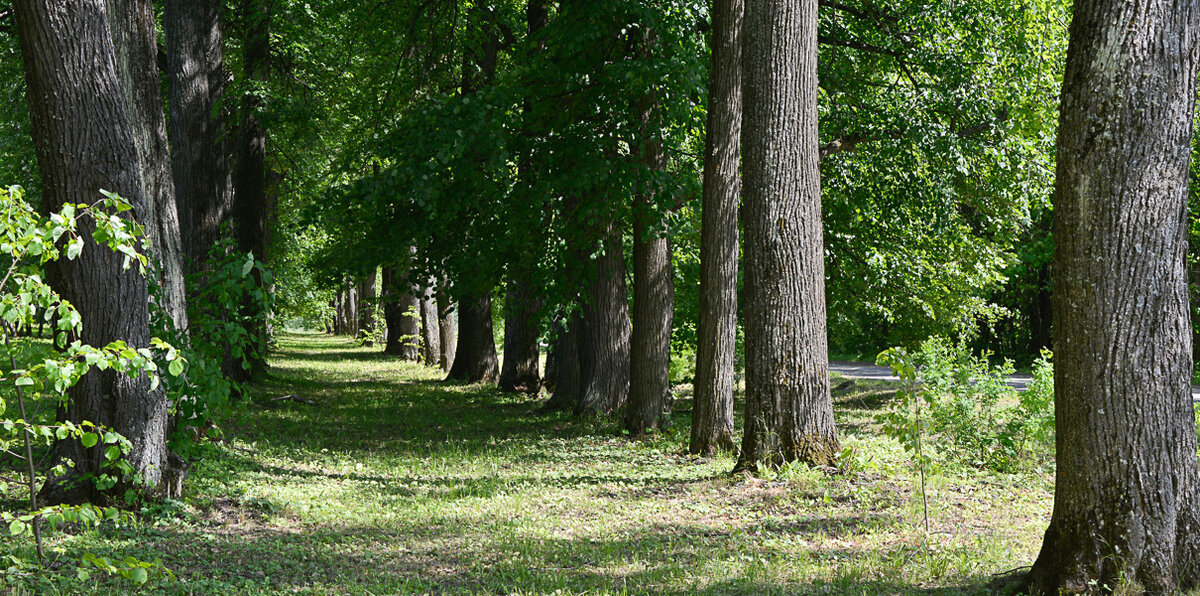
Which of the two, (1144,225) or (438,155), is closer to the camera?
(1144,225)

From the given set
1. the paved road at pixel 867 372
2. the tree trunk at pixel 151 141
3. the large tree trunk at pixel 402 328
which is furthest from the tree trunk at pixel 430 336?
the tree trunk at pixel 151 141

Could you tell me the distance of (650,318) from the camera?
11289mm

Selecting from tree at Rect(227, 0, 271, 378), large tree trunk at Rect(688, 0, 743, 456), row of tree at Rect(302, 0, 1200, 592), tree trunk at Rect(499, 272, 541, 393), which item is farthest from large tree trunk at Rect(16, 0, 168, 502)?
tree trunk at Rect(499, 272, 541, 393)

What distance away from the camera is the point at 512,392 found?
1752cm

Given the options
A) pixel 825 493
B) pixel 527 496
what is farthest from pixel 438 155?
pixel 825 493

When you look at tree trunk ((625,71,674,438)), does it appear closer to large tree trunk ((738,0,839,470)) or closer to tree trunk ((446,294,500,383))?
large tree trunk ((738,0,839,470))

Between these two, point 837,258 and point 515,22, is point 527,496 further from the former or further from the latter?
point 515,22

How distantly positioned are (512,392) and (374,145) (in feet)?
22.8

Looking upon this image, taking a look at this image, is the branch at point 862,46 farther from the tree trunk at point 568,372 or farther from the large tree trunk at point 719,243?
the tree trunk at point 568,372

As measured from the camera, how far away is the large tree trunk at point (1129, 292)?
4.26m

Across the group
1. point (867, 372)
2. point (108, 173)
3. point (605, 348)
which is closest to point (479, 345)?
point (605, 348)

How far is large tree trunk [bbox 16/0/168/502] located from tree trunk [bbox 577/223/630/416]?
294 inches

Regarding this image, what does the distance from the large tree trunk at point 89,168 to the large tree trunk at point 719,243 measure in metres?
5.69

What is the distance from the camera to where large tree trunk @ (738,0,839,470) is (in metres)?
8.20
